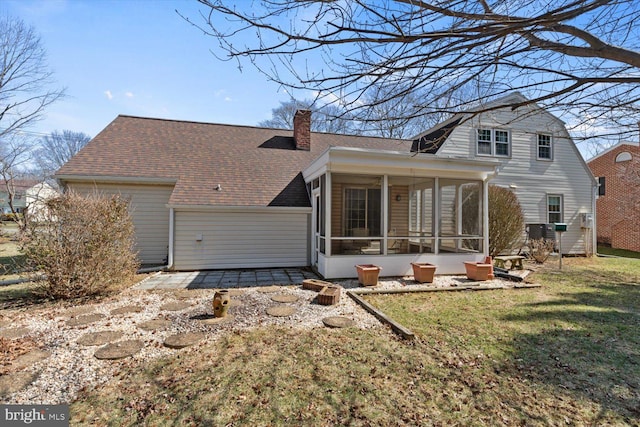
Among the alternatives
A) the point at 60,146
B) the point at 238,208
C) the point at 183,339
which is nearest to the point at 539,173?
the point at 238,208

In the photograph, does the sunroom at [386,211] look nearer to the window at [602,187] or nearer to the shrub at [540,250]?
the shrub at [540,250]

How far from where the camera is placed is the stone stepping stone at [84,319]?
5008 mm

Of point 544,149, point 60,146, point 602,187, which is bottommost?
point 602,187

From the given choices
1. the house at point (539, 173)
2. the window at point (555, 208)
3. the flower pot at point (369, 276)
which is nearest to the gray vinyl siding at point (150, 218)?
the flower pot at point (369, 276)

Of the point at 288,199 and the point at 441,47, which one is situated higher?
the point at 441,47

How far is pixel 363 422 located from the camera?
8.73 ft

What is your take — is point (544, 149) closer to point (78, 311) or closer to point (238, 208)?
point (238, 208)

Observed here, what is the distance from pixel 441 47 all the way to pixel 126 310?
6399mm

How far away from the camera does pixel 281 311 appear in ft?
18.7

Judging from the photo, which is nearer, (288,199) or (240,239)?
(240,239)

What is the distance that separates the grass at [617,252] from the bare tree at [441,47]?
17051 mm

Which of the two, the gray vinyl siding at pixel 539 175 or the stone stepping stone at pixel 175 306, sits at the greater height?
the gray vinyl siding at pixel 539 175

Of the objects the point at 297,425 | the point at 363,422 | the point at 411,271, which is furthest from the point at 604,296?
the point at 297,425

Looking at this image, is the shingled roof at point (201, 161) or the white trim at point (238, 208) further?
the shingled roof at point (201, 161)
